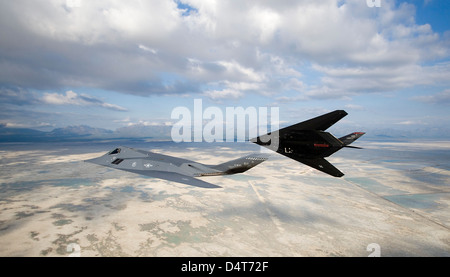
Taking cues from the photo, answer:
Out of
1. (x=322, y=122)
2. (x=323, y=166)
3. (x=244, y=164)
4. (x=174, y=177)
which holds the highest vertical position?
(x=322, y=122)

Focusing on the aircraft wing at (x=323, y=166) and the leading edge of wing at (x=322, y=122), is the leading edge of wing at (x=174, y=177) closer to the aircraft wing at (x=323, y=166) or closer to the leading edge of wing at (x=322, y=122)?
the aircraft wing at (x=323, y=166)

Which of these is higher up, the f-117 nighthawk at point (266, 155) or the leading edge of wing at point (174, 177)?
the f-117 nighthawk at point (266, 155)

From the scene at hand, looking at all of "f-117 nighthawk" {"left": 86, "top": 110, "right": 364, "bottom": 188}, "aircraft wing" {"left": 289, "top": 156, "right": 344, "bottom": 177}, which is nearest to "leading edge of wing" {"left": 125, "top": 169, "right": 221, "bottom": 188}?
"f-117 nighthawk" {"left": 86, "top": 110, "right": 364, "bottom": 188}

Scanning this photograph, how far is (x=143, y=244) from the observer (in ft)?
34.9

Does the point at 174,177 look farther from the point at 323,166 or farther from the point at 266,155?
the point at 323,166

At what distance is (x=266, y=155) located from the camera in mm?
15789

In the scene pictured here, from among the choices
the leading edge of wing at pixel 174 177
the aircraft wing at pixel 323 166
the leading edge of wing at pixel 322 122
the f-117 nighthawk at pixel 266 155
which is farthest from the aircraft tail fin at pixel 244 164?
the leading edge of wing at pixel 322 122

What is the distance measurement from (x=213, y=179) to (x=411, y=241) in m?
22.9

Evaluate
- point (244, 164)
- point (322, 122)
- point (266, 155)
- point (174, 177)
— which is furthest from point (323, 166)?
point (174, 177)

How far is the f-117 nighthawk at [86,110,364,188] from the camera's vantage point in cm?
1127

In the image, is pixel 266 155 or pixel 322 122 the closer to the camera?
pixel 322 122

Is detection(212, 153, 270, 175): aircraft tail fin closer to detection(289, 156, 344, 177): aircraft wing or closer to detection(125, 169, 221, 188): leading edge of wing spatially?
detection(125, 169, 221, 188): leading edge of wing

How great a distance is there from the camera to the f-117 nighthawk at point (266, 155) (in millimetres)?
11273
